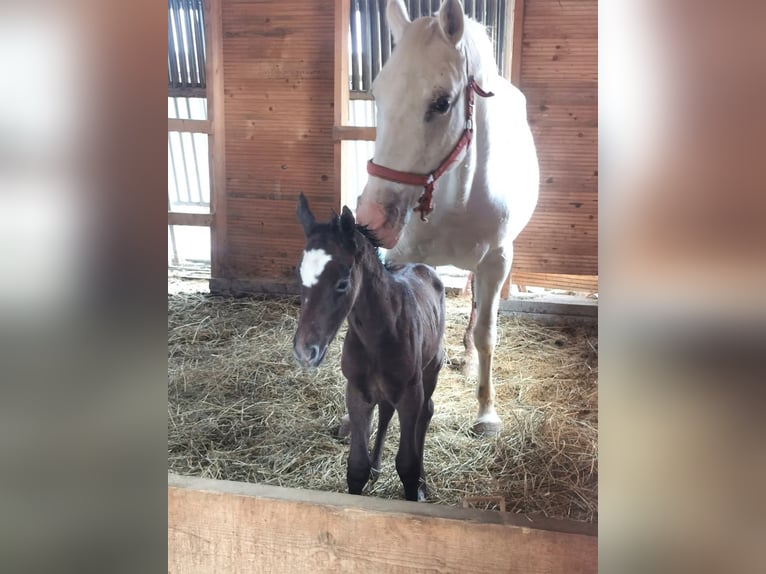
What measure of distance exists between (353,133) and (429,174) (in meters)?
0.53

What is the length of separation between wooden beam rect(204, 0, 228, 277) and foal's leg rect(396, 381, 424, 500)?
784 mm

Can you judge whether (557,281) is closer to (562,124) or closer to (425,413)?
(562,124)

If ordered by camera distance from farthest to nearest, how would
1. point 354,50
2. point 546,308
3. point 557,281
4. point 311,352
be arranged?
point 546,308 < point 557,281 < point 354,50 < point 311,352

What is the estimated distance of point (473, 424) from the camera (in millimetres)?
1289

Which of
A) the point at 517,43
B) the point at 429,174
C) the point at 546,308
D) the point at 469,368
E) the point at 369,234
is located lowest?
the point at 469,368

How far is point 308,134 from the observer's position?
1.51m

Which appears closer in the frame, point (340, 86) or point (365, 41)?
point (365, 41)

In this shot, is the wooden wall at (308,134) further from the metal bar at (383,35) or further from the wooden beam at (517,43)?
the metal bar at (383,35)

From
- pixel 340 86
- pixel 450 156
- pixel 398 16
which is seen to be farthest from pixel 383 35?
pixel 450 156

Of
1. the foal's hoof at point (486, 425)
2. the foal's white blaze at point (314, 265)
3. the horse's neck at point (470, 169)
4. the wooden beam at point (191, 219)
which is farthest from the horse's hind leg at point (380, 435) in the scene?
the wooden beam at point (191, 219)

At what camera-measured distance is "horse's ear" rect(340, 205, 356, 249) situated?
98cm
